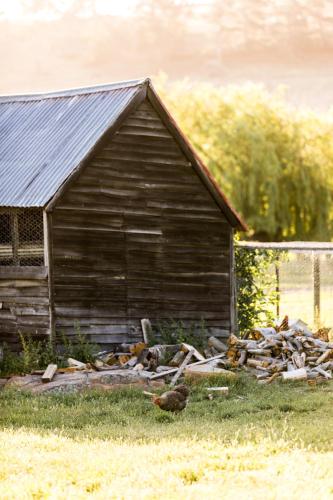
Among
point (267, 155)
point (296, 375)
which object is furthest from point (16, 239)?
point (267, 155)

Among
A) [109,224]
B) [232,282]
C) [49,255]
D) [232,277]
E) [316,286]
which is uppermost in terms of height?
[109,224]

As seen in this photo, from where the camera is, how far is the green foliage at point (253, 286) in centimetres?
2375

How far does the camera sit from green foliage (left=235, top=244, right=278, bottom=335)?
23.8m

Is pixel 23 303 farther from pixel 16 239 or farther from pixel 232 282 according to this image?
pixel 232 282

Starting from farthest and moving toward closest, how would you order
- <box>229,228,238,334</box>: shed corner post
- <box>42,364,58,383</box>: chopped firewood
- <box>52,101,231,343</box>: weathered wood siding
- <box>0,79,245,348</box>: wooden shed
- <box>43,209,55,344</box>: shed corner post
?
<box>229,228,238,334</box>: shed corner post < <box>52,101,231,343</box>: weathered wood siding < <box>0,79,245,348</box>: wooden shed < <box>43,209,55,344</box>: shed corner post < <box>42,364,58,383</box>: chopped firewood

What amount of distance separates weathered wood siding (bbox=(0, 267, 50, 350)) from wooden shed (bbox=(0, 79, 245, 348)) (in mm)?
20

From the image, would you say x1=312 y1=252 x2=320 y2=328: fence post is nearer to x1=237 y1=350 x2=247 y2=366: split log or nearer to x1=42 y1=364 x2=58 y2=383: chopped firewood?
x1=237 y1=350 x2=247 y2=366: split log

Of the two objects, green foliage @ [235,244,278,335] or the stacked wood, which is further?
green foliage @ [235,244,278,335]

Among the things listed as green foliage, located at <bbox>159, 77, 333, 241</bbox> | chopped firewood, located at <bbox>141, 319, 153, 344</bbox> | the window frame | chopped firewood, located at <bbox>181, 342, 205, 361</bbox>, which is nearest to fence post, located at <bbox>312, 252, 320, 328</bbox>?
chopped firewood, located at <bbox>141, 319, 153, 344</bbox>

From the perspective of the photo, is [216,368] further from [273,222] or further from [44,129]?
[273,222]

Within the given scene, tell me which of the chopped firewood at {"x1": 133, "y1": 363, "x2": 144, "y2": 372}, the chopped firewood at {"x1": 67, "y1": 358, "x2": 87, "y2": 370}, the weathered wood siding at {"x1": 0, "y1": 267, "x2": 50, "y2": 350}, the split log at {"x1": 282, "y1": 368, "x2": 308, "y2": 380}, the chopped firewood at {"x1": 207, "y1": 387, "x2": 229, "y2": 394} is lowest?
the chopped firewood at {"x1": 207, "y1": 387, "x2": 229, "y2": 394}

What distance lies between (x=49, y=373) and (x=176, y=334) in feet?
13.7

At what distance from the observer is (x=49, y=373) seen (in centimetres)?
1817

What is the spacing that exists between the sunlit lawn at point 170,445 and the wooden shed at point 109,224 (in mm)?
3940
